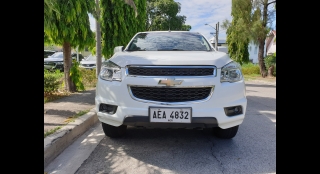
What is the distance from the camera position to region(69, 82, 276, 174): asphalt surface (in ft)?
8.49

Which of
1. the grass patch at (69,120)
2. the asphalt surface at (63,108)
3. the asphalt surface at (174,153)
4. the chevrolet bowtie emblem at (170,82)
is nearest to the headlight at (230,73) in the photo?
the chevrolet bowtie emblem at (170,82)

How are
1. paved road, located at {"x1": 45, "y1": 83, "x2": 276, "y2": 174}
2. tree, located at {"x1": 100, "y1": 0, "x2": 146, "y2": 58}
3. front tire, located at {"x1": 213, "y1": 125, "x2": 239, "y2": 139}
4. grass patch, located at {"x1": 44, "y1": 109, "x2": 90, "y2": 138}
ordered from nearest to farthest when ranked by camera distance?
1. paved road, located at {"x1": 45, "y1": 83, "x2": 276, "y2": 174}
2. grass patch, located at {"x1": 44, "y1": 109, "x2": 90, "y2": 138}
3. front tire, located at {"x1": 213, "y1": 125, "x2": 239, "y2": 139}
4. tree, located at {"x1": 100, "y1": 0, "x2": 146, "y2": 58}

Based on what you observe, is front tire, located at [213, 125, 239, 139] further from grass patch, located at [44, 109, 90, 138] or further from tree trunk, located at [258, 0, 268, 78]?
tree trunk, located at [258, 0, 268, 78]

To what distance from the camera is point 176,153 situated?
9.74 feet

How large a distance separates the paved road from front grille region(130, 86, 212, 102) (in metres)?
0.70

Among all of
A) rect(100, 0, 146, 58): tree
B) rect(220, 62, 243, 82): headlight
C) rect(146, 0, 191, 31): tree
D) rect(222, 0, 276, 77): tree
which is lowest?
Answer: rect(220, 62, 243, 82): headlight

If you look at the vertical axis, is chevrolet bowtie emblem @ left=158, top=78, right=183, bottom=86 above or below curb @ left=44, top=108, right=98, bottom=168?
above

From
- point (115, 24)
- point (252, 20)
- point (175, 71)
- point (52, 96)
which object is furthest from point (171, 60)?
point (252, 20)

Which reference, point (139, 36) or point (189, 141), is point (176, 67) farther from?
point (139, 36)

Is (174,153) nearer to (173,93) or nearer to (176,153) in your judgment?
(176,153)

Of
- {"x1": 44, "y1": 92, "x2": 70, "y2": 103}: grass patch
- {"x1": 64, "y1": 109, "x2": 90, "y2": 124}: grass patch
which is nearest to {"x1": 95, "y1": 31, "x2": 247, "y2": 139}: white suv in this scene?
{"x1": 64, "y1": 109, "x2": 90, "y2": 124}: grass patch

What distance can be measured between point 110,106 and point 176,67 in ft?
2.91

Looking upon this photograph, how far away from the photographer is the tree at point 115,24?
9.24 meters

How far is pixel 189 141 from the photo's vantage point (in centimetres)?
338
